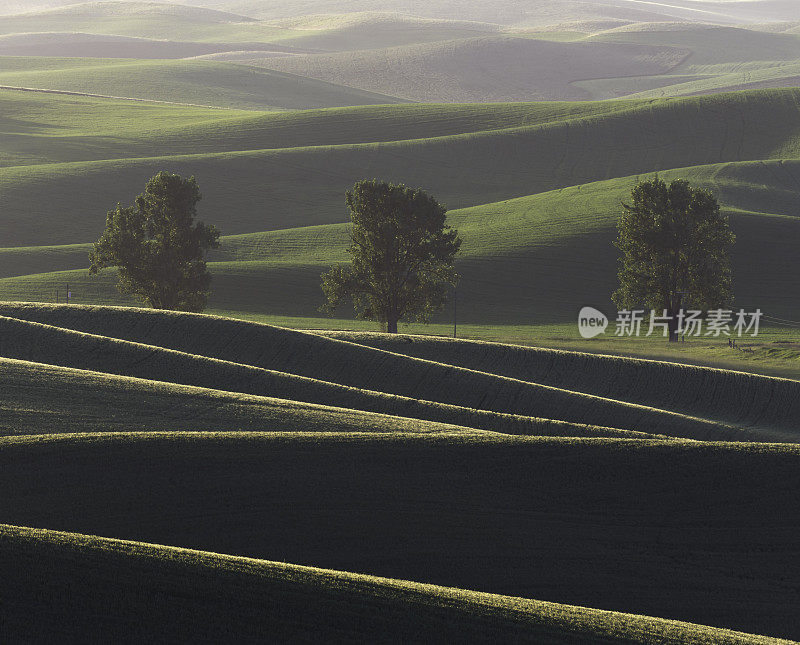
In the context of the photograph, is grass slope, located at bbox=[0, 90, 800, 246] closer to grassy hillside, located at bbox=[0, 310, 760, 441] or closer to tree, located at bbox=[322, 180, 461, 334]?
tree, located at bbox=[322, 180, 461, 334]

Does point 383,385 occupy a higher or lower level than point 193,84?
lower

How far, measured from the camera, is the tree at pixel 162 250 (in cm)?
4484

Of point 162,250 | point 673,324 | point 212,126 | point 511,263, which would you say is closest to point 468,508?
point 162,250

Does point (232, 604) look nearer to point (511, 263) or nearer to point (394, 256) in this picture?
point (394, 256)

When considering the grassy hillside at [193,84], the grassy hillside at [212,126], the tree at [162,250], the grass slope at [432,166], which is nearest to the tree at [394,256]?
the tree at [162,250]

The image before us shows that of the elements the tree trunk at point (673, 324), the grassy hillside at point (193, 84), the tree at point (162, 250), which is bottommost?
the tree trunk at point (673, 324)

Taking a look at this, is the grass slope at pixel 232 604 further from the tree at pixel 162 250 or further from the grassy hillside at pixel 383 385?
the tree at pixel 162 250

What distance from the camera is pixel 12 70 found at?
176 m

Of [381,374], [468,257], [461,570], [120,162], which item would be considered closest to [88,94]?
[120,162]

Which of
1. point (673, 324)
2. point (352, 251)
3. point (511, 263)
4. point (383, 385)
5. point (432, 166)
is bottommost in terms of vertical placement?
point (383, 385)

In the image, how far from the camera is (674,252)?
4878 centimetres

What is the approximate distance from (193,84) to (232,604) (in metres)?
169

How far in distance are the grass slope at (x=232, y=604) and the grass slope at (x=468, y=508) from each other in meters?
2.31

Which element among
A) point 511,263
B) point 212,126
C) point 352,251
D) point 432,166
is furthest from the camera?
point 212,126
